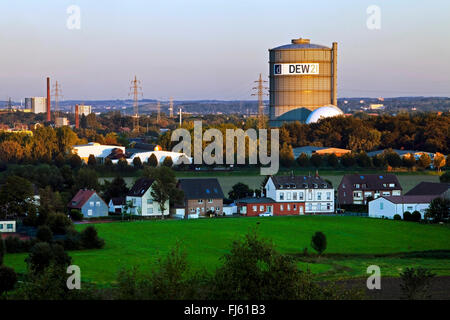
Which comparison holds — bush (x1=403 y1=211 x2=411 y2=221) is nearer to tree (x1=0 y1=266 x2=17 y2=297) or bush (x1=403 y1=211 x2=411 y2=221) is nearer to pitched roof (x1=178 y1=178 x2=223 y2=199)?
pitched roof (x1=178 y1=178 x2=223 y2=199)

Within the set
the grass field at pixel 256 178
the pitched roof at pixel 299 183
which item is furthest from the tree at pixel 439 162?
the pitched roof at pixel 299 183

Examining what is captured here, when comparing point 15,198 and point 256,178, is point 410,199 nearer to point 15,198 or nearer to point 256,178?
point 15,198

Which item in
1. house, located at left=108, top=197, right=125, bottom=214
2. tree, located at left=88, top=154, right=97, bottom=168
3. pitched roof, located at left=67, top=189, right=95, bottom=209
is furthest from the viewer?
tree, located at left=88, top=154, right=97, bottom=168

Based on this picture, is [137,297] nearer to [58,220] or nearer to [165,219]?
[58,220]

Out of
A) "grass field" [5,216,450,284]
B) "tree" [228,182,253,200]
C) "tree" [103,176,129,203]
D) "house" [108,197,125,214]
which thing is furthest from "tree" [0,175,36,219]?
"tree" [228,182,253,200]

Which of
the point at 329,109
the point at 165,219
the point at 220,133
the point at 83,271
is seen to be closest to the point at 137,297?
the point at 83,271

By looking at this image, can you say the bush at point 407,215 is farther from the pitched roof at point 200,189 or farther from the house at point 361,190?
the pitched roof at point 200,189
